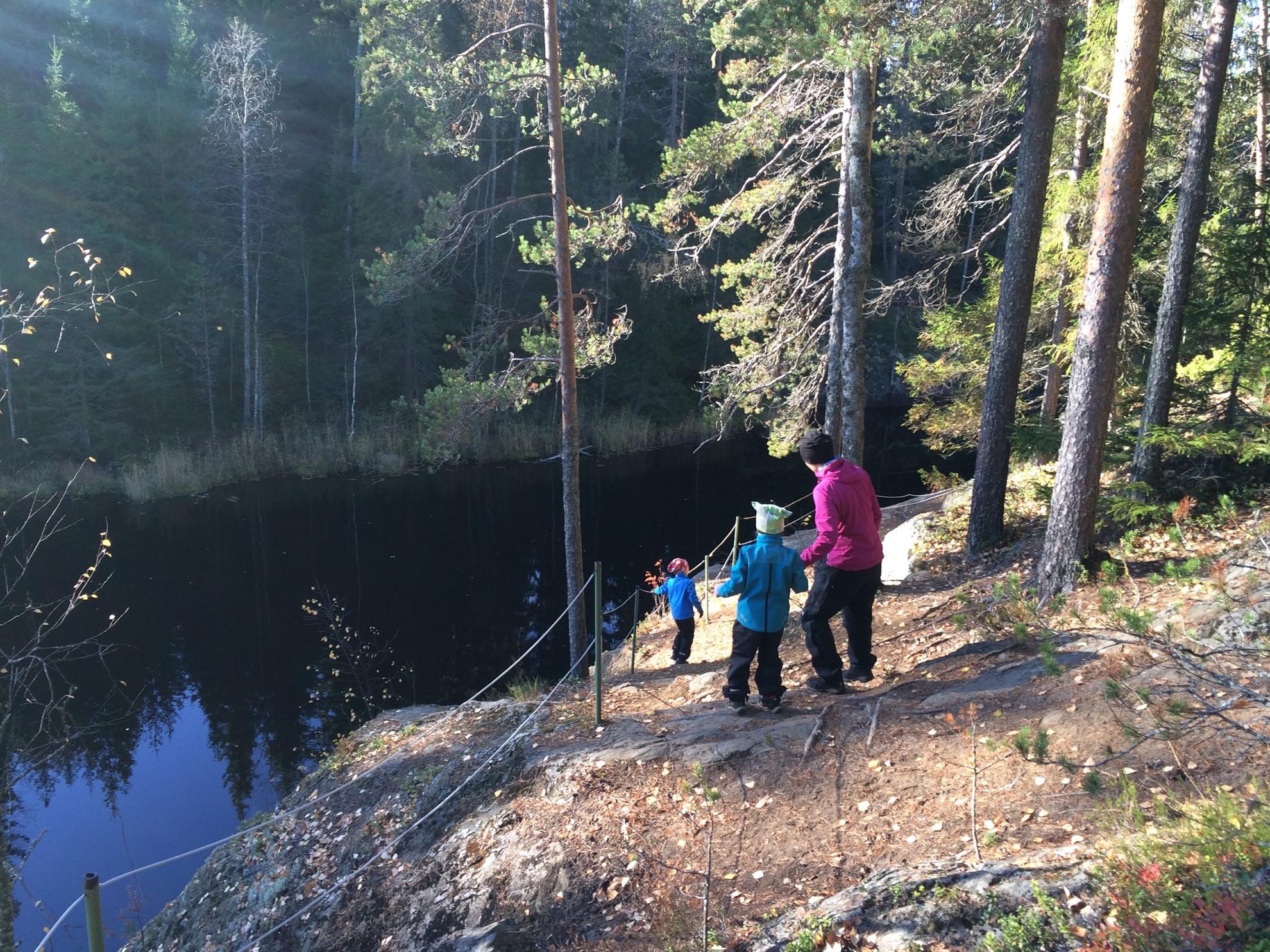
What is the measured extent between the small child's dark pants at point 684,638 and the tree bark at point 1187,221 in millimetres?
4503

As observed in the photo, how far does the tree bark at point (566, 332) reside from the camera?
9539 mm

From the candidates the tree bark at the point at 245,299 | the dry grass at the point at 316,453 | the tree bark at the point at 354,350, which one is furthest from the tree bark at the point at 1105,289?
the tree bark at the point at 245,299

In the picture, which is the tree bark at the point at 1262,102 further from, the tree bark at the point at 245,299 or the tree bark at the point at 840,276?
the tree bark at the point at 245,299

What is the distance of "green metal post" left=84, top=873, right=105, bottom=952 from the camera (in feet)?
11.3

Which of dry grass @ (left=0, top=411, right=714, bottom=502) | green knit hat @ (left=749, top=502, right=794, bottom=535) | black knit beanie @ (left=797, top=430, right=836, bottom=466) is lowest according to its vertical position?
dry grass @ (left=0, top=411, right=714, bottom=502)

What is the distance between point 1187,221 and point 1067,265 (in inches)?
179

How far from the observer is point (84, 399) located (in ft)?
79.1

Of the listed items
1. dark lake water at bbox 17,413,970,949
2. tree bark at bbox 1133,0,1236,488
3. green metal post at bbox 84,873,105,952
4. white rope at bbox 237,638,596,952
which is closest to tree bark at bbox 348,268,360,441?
dark lake water at bbox 17,413,970,949

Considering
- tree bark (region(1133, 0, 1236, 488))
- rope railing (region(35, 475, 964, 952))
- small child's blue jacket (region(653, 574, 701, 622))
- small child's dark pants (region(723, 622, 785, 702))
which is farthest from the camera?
small child's blue jacket (region(653, 574, 701, 622))

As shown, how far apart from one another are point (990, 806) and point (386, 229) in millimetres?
26408

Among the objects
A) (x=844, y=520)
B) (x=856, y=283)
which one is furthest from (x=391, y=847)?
(x=856, y=283)

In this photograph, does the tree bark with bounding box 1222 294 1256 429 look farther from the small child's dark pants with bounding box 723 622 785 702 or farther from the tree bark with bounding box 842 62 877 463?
the small child's dark pants with bounding box 723 622 785 702

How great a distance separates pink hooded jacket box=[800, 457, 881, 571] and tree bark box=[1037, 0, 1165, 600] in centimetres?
209

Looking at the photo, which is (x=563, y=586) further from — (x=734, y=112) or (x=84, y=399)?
(x=84, y=399)
